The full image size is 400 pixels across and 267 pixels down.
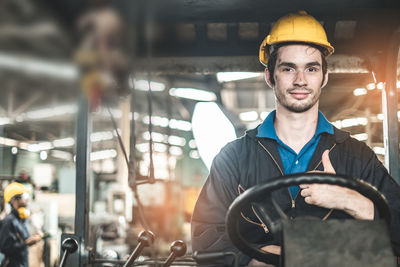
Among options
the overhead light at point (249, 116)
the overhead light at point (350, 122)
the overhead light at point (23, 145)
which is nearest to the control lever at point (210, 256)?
the overhead light at point (350, 122)

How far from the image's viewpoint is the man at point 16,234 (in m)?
6.31

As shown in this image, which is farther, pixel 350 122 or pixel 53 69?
pixel 350 122

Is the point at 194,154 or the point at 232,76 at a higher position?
the point at 232,76

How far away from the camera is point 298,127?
2381 millimetres

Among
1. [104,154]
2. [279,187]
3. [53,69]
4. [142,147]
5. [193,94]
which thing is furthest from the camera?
[104,154]

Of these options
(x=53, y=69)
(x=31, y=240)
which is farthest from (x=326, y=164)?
(x=31, y=240)

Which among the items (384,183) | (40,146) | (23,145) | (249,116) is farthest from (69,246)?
(40,146)

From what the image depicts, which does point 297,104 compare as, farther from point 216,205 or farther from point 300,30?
point 216,205

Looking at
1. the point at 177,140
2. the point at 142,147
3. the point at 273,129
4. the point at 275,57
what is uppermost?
the point at 177,140

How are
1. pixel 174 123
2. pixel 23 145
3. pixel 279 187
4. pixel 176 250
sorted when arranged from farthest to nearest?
1. pixel 23 145
2. pixel 174 123
3. pixel 176 250
4. pixel 279 187

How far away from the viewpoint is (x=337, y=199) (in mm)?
1812

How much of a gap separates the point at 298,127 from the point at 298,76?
0.99 feet

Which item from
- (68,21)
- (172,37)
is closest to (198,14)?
(172,37)

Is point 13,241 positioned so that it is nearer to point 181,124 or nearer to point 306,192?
point 306,192
